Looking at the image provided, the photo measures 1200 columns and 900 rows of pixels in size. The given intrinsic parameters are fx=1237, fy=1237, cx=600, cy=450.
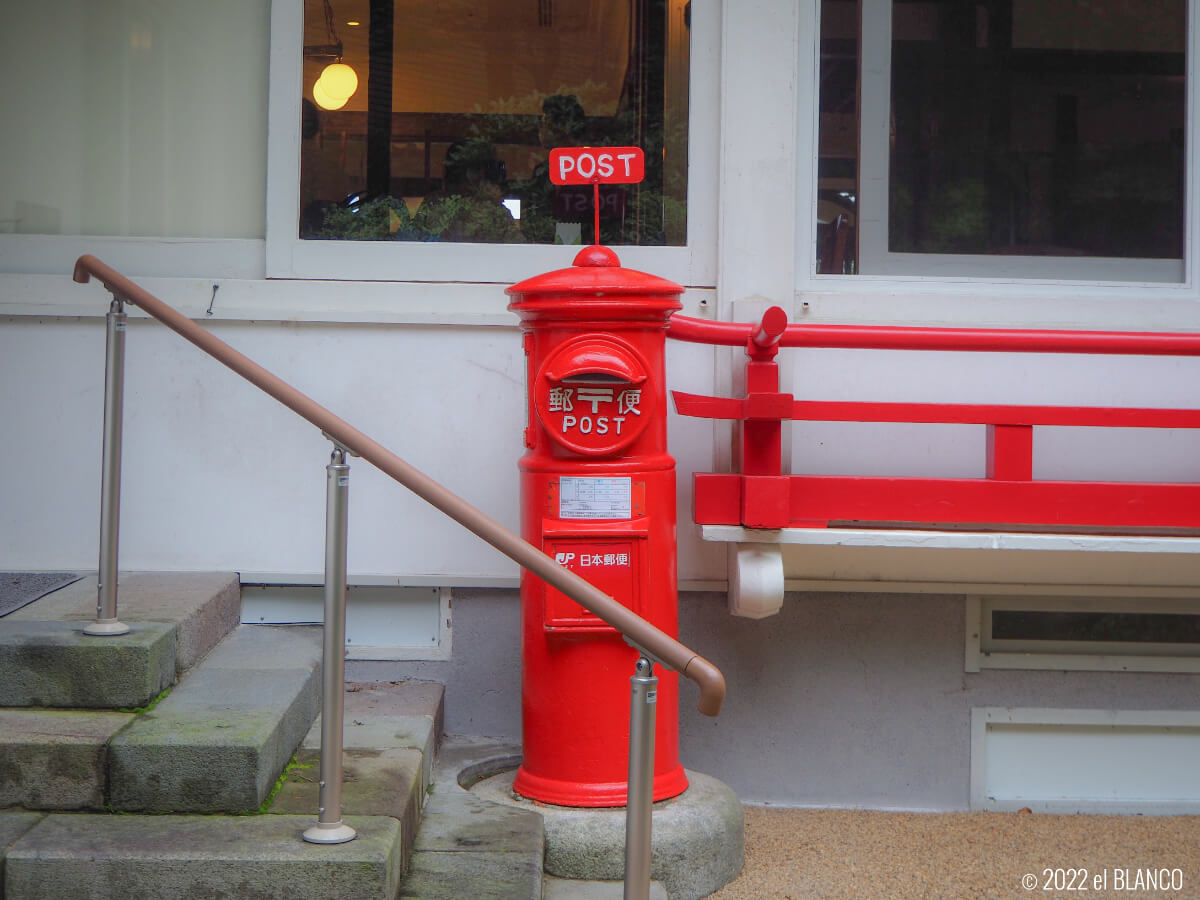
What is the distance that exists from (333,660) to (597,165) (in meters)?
1.66

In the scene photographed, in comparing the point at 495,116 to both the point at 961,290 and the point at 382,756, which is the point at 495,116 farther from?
the point at 382,756

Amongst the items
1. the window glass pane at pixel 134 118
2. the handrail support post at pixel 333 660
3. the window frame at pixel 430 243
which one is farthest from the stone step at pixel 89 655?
the window glass pane at pixel 134 118

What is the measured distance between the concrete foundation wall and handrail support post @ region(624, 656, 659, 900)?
1.82m

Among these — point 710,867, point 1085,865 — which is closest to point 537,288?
point 710,867

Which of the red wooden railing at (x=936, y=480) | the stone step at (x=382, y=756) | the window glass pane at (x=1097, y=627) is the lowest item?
the stone step at (x=382, y=756)

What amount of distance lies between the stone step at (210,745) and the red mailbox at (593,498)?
720mm

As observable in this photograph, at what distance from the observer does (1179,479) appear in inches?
165

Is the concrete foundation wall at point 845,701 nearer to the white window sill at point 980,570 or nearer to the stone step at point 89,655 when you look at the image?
the white window sill at point 980,570

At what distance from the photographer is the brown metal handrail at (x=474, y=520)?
7.41 feet

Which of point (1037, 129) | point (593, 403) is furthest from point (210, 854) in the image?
point (1037, 129)

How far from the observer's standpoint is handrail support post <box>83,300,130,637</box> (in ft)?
10.2

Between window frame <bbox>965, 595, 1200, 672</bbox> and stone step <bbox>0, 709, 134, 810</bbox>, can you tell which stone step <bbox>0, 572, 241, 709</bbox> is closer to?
stone step <bbox>0, 709, 134, 810</bbox>

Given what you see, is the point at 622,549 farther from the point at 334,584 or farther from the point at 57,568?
the point at 57,568

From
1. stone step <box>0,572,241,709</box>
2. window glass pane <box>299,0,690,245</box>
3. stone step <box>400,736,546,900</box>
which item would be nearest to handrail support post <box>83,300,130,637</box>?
stone step <box>0,572,241,709</box>
